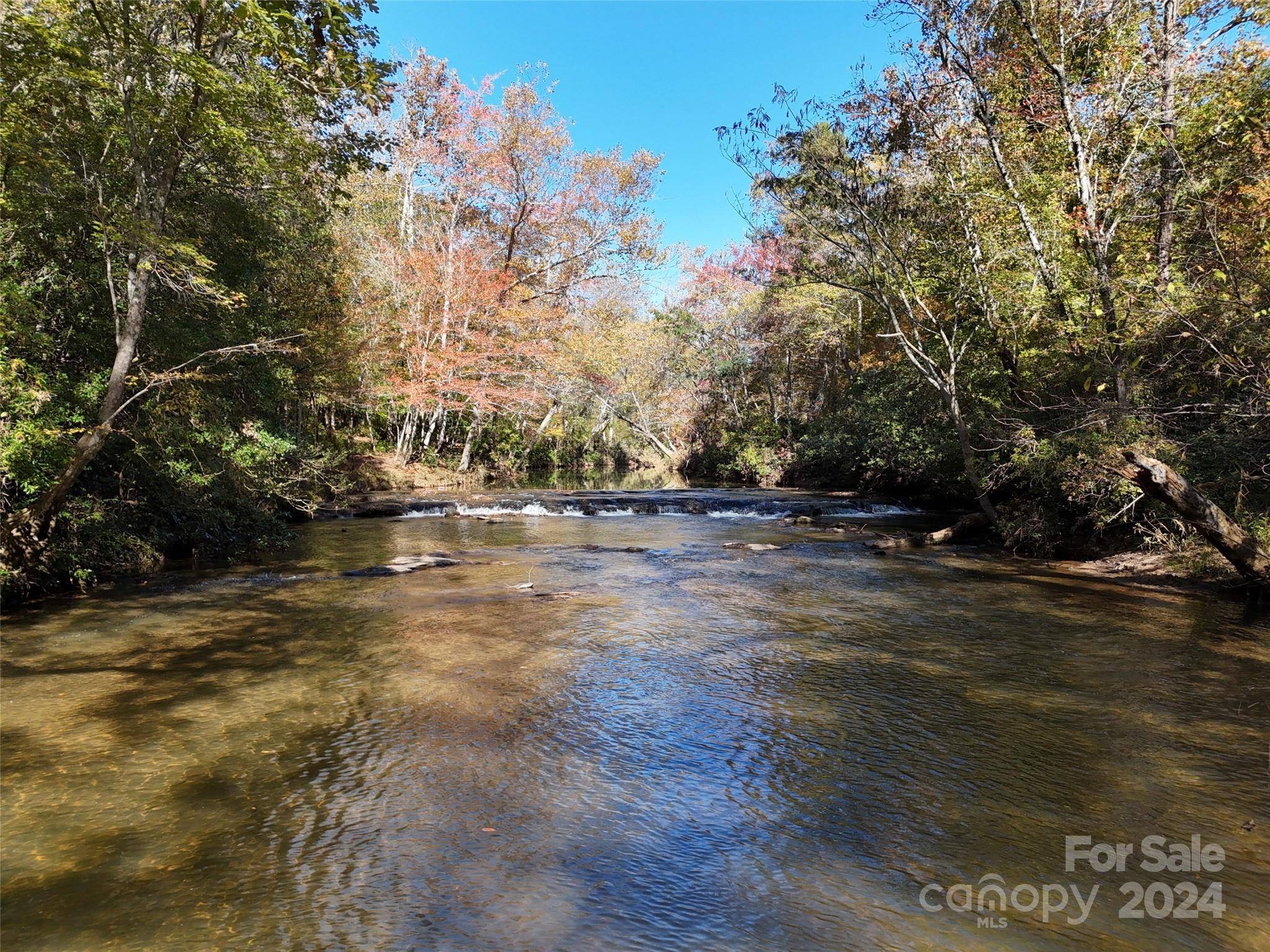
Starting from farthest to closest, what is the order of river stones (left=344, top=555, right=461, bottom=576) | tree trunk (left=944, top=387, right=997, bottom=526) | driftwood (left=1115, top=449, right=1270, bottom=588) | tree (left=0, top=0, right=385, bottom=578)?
tree trunk (left=944, top=387, right=997, bottom=526) < river stones (left=344, top=555, right=461, bottom=576) < driftwood (left=1115, top=449, right=1270, bottom=588) < tree (left=0, top=0, right=385, bottom=578)

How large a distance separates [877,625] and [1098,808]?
13.0ft

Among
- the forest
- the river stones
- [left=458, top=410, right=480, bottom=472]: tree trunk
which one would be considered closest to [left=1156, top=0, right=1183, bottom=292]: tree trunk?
the forest

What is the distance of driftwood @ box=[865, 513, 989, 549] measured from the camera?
13.8 m

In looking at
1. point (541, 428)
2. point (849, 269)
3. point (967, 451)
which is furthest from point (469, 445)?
point (967, 451)

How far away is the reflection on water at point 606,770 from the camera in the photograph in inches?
113

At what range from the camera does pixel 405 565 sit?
11.2 metres

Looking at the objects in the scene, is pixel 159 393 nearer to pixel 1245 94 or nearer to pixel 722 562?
pixel 722 562

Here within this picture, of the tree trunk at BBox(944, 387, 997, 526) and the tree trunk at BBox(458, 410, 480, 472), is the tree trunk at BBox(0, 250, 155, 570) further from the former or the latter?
the tree trunk at BBox(458, 410, 480, 472)

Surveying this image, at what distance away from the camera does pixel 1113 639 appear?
23.2ft

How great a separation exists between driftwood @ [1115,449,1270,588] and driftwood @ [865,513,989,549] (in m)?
5.58

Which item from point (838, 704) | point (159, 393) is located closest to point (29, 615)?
point (159, 393)

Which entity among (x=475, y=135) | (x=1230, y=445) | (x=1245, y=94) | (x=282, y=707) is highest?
(x=475, y=135)

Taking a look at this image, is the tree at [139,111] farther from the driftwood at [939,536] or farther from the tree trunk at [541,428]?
the tree trunk at [541,428]

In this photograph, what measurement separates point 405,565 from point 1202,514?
37.3ft
